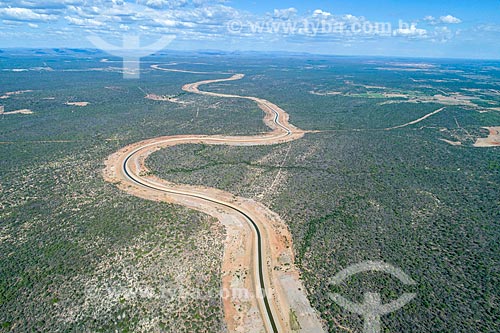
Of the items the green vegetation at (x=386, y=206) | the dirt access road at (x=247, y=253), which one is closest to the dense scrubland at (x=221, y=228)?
the green vegetation at (x=386, y=206)

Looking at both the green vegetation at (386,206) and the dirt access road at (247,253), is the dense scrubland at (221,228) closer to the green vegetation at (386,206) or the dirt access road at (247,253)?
the green vegetation at (386,206)

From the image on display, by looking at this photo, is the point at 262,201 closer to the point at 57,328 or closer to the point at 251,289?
the point at 251,289

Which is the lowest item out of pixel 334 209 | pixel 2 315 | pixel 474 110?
pixel 2 315

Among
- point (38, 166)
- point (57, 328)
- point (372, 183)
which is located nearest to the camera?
point (57, 328)

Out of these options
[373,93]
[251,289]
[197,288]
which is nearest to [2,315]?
[197,288]

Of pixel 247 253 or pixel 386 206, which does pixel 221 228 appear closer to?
pixel 247 253

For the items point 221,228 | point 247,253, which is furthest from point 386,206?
point 221,228
